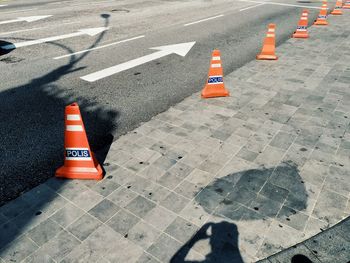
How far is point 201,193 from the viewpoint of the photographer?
3957 millimetres

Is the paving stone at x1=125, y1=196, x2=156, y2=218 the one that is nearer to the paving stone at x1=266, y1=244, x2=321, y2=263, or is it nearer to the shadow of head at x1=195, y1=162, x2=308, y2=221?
the shadow of head at x1=195, y1=162, x2=308, y2=221

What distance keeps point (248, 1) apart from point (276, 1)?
187 centimetres

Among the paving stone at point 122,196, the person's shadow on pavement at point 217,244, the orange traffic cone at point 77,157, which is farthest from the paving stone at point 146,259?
the orange traffic cone at point 77,157

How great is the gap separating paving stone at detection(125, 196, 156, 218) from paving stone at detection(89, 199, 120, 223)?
0.17 meters

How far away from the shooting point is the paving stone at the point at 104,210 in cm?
361

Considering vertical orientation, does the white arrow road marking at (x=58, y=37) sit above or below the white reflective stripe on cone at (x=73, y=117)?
below

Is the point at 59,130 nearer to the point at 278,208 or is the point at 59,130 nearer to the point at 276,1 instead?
the point at 278,208

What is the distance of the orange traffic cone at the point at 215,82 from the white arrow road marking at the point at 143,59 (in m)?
2.69

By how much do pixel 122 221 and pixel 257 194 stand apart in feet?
5.68

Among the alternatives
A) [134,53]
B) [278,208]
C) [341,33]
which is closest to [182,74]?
[134,53]

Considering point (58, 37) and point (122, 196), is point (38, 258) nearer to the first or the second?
point (122, 196)

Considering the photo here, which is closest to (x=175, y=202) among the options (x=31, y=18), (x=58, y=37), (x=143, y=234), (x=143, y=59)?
(x=143, y=234)

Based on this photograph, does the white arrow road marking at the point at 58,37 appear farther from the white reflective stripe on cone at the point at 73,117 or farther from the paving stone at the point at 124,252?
the paving stone at the point at 124,252

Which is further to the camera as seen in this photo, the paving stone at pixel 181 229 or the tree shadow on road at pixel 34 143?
the tree shadow on road at pixel 34 143
